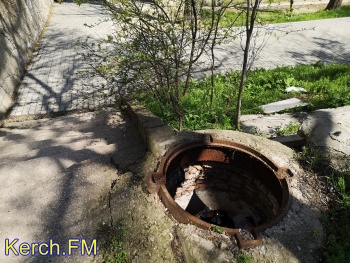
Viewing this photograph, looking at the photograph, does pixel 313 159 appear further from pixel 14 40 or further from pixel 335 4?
pixel 335 4

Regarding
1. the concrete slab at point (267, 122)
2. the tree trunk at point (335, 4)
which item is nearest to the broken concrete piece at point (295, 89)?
the concrete slab at point (267, 122)

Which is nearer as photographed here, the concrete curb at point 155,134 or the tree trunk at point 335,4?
the concrete curb at point 155,134

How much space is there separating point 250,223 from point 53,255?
276cm

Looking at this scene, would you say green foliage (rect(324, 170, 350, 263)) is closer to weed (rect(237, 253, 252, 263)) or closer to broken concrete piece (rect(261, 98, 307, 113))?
weed (rect(237, 253, 252, 263))

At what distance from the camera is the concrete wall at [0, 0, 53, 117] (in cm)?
643

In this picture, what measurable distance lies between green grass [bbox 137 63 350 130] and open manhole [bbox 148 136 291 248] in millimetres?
1290

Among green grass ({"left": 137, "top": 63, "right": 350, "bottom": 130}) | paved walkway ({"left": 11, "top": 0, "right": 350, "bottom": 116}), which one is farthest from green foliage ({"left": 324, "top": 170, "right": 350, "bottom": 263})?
paved walkway ({"left": 11, "top": 0, "right": 350, "bottom": 116})

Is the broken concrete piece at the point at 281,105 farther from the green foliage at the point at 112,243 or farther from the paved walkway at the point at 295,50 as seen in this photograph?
the green foliage at the point at 112,243

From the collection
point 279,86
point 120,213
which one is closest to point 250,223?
point 120,213

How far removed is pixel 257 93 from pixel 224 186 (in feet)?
11.8

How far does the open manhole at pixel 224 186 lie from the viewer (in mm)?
2877

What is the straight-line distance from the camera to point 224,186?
426 cm

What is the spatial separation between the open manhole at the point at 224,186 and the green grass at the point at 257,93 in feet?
4.23

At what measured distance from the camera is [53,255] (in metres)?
2.51
